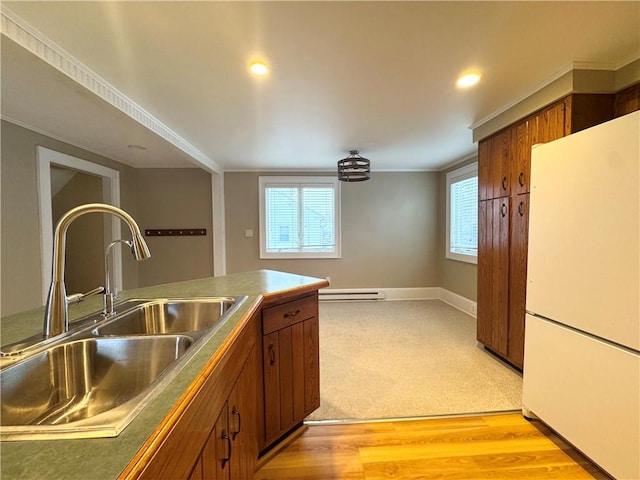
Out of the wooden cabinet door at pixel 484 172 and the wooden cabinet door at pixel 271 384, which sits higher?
the wooden cabinet door at pixel 484 172

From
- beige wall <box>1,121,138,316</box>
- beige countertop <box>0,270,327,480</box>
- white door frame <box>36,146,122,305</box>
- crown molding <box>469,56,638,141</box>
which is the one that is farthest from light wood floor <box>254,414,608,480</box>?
beige wall <box>1,121,138,316</box>

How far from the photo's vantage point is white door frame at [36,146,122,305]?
9.14 ft

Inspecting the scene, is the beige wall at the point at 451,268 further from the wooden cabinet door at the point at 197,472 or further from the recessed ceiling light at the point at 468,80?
the wooden cabinet door at the point at 197,472

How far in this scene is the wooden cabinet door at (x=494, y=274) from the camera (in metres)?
2.48

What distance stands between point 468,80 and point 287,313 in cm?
196

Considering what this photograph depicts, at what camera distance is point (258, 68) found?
5.93 ft

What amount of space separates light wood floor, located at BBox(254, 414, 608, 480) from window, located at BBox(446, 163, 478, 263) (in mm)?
2507

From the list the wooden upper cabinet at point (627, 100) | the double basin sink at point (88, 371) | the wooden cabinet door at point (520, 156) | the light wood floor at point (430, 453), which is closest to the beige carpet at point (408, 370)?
the light wood floor at point (430, 453)

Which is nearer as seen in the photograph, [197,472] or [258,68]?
[197,472]

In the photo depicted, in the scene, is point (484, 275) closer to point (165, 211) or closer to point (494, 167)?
point (494, 167)

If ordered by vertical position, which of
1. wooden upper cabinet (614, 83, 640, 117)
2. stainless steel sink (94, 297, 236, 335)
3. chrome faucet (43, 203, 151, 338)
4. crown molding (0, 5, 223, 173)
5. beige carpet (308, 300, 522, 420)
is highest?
crown molding (0, 5, 223, 173)

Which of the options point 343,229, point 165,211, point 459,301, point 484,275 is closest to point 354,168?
point 343,229

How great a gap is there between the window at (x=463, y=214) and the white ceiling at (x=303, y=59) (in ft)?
4.77

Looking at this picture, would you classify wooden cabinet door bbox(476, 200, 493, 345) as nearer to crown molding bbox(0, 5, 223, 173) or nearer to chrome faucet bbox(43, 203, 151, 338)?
chrome faucet bbox(43, 203, 151, 338)
